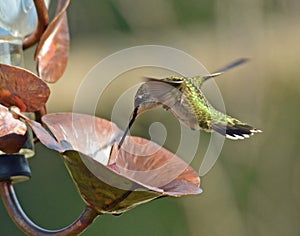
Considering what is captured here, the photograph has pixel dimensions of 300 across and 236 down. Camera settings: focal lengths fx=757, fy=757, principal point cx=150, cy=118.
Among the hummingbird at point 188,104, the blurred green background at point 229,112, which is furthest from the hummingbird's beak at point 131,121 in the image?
the blurred green background at point 229,112

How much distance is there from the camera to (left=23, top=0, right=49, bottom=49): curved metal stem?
115 centimetres

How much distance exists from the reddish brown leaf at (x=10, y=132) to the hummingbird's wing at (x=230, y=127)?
293 millimetres

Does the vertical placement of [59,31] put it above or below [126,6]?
above

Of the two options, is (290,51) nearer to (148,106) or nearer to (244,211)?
(244,211)

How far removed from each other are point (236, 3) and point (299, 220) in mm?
1095

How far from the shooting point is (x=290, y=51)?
3584mm

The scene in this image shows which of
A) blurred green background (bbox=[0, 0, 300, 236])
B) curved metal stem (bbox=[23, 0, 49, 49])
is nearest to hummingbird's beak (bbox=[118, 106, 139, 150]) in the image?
curved metal stem (bbox=[23, 0, 49, 49])

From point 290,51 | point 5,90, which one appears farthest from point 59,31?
point 290,51

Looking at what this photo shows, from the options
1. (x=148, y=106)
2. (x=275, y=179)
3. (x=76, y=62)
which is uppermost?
(x=148, y=106)

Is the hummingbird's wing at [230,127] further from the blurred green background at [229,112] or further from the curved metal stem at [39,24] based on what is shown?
the blurred green background at [229,112]

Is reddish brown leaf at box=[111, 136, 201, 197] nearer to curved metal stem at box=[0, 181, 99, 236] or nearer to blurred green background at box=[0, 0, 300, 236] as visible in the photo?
curved metal stem at box=[0, 181, 99, 236]

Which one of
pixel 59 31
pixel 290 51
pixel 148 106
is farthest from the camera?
pixel 290 51

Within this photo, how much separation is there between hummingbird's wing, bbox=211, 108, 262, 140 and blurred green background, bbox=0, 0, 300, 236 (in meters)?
2.39

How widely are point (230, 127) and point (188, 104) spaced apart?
0.24 ft
